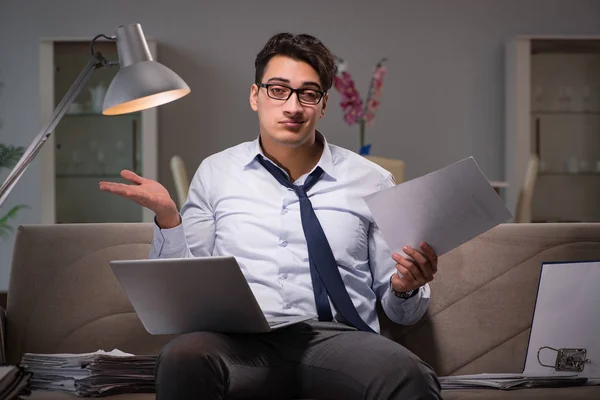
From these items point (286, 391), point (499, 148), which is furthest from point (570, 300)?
point (499, 148)

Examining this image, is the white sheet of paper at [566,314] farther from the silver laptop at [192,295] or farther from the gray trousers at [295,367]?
the silver laptop at [192,295]

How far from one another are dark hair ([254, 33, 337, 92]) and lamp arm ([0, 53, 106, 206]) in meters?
0.46

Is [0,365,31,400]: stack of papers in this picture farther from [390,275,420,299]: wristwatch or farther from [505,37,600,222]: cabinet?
[505,37,600,222]: cabinet

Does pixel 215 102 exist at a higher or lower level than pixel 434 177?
higher

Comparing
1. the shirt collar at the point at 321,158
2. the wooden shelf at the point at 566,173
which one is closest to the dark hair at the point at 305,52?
the shirt collar at the point at 321,158

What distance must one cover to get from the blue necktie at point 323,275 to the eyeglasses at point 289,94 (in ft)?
0.92

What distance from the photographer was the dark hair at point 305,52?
212 centimetres

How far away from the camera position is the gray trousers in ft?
5.37

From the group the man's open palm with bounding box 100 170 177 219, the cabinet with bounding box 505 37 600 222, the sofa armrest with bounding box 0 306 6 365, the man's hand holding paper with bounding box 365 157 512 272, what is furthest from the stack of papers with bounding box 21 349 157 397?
the cabinet with bounding box 505 37 600 222

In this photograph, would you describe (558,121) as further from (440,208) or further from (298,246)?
(440,208)

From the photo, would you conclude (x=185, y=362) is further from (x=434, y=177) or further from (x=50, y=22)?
(x=50, y=22)

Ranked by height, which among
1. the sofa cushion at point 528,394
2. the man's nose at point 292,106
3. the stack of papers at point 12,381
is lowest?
the sofa cushion at point 528,394

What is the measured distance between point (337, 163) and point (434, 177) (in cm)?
56

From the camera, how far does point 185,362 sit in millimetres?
1629
